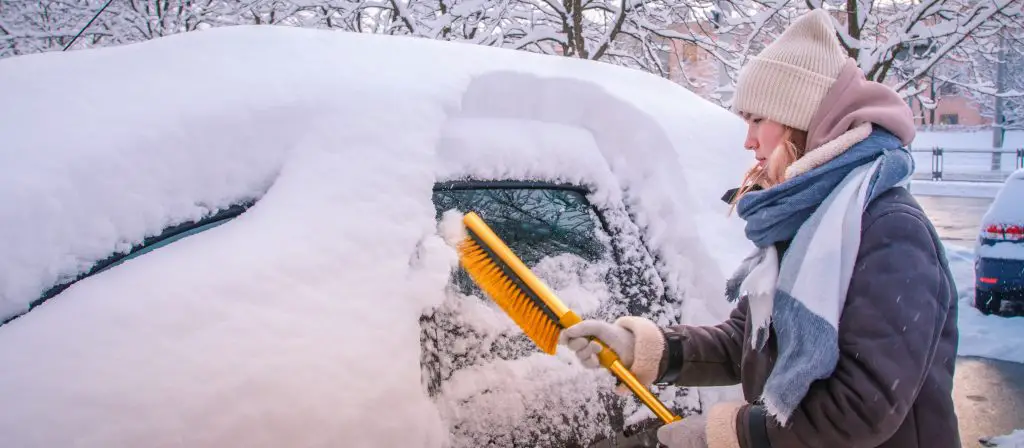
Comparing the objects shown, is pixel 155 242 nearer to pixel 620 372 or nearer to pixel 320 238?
pixel 320 238

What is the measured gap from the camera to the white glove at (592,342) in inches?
57.5

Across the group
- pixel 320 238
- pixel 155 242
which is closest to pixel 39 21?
pixel 155 242

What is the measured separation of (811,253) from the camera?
120 cm

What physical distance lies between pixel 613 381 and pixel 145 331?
0.99m

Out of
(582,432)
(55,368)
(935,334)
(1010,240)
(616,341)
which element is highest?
(55,368)

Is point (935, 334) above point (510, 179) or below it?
below

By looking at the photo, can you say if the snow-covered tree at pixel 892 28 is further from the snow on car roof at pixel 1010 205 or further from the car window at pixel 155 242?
the car window at pixel 155 242

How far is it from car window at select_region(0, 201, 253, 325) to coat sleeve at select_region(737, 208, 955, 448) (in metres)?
1.10

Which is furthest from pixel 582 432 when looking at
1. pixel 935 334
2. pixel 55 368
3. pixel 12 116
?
pixel 12 116

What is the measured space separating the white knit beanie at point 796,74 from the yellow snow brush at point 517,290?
0.58 meters

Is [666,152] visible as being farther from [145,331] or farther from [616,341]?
[145,331]

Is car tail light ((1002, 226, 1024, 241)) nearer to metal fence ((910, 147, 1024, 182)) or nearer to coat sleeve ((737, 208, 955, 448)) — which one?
coat sleeve ((737, 208, 955, 448))

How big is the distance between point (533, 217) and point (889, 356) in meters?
0.84

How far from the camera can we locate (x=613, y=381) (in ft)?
5.41
